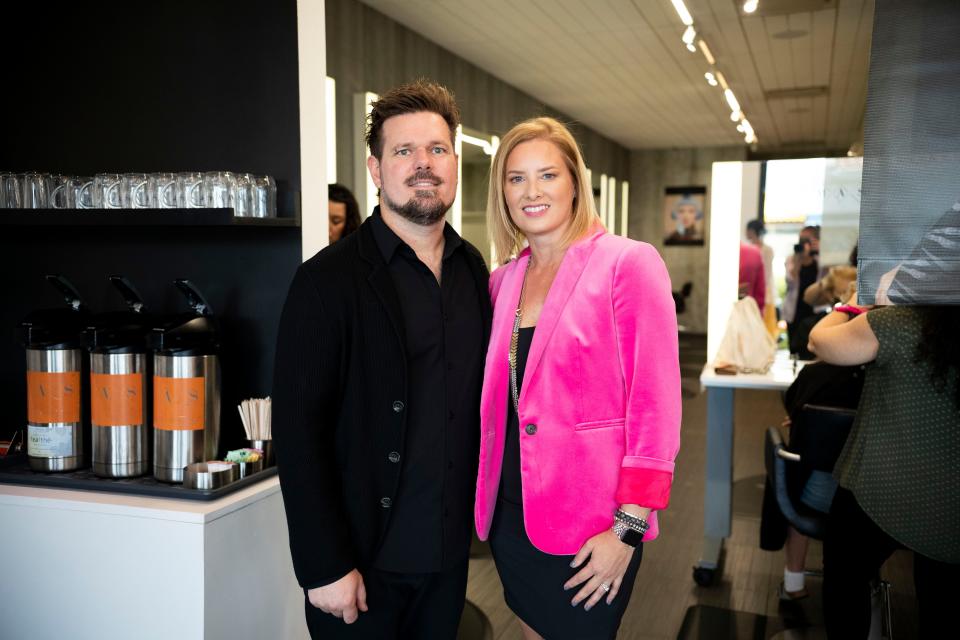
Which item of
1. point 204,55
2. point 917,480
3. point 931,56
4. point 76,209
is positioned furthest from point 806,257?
point 76,209

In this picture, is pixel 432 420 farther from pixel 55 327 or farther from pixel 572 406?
pixel 55 327

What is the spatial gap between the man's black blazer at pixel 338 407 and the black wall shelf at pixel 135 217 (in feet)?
1.46

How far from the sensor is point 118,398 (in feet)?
6.95

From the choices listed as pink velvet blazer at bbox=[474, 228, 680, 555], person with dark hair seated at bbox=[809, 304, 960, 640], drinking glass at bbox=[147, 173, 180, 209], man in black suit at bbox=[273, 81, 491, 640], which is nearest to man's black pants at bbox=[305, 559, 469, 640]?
man in black suit at bbox=[273, 81, 491, 640]

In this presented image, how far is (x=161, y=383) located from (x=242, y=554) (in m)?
0.50

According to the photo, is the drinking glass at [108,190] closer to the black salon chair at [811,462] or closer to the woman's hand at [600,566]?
the woman's hand at [600,566]

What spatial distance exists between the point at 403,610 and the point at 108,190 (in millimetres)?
1389

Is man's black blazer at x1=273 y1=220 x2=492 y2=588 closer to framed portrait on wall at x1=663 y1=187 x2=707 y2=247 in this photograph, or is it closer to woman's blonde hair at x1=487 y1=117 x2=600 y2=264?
woman's blonde hair at x1=487 y1=117 x2=600 y2=264

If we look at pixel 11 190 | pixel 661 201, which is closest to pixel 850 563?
A: pixel 11 190

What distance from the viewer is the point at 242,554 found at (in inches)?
79.3

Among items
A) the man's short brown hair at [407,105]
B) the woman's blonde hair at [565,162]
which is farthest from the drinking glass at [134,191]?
the woman's blonde hair at [565,162]

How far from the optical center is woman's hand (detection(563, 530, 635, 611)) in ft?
5.45

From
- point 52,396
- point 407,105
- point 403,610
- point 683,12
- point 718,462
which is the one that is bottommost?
point 718,462

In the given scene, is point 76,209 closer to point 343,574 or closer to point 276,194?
point 276,194
